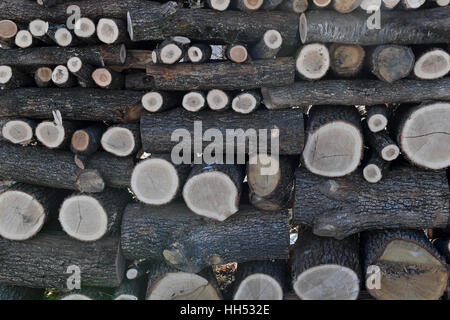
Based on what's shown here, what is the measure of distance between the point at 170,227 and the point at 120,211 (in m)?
0.46

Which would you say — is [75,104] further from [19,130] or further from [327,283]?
[327,283]

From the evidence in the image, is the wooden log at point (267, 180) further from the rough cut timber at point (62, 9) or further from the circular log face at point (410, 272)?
the rough cut timber at point (62, 9)

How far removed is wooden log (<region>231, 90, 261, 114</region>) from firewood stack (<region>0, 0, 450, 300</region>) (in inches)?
0.7

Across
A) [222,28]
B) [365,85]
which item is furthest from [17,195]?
[365,85]

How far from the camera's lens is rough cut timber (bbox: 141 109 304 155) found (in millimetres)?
2621

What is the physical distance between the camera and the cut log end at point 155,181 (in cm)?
266

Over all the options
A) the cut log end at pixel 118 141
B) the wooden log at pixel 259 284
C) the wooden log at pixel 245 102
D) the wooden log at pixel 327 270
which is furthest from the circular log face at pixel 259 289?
the cut log end at pixel 118 141

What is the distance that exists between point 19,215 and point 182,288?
1.43 m

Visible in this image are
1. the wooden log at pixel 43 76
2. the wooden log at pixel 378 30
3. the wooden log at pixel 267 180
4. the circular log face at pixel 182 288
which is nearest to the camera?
the wooden log at pixel 378 30

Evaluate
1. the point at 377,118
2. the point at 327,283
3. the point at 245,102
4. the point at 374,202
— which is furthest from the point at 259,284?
the point at 377,118

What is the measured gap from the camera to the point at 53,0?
2.70m

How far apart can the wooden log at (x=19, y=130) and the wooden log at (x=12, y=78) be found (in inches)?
12.1

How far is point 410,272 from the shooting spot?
263 cm

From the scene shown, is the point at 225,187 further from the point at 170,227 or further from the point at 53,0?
the point at 53,0
